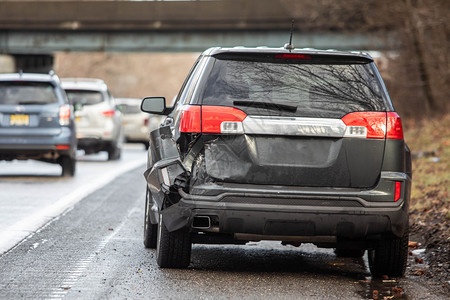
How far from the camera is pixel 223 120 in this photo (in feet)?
22.0

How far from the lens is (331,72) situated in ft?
22.9

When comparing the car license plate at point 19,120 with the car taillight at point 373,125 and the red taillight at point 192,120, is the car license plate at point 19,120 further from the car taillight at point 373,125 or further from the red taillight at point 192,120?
the car taillight at point 373,125

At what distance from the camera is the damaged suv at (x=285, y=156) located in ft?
22.0

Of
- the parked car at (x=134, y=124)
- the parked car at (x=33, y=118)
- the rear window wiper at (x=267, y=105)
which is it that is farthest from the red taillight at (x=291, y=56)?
the parked car at (x=134, y=124)

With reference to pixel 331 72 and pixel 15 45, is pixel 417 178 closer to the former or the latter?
pixel 331 72

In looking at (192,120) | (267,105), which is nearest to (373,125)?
(267,105)

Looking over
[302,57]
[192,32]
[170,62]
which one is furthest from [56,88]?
[170,62]

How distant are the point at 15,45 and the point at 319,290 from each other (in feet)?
170

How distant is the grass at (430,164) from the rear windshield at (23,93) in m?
6.48

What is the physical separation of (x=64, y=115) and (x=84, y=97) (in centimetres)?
686

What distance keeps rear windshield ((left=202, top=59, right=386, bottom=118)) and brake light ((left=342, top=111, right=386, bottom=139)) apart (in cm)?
5

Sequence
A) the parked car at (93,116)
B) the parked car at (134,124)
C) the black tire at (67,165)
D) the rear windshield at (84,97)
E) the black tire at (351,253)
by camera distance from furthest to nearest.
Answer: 1. the parked car at (134,124)
2. the parked car at (93,116)
3. the rear windshield at (84,97)
4. the black tire at (67,165)
5. the black tire at (351,253)

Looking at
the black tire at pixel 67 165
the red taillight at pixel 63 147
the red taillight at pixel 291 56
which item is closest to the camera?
the red taillight at pixel 291 56

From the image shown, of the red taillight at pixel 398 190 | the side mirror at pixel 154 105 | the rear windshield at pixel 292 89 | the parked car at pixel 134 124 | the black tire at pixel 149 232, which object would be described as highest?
the rear windshield at pixel 292 89
